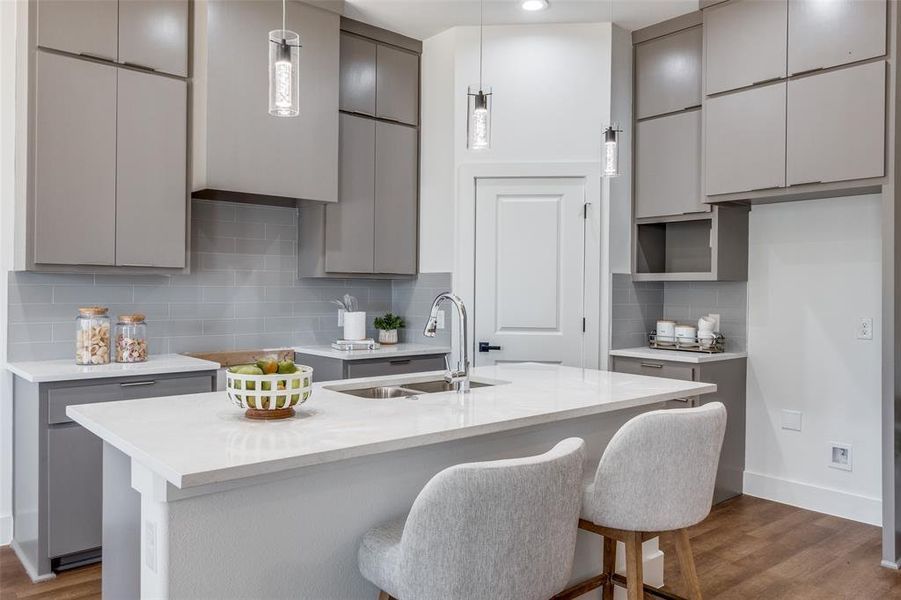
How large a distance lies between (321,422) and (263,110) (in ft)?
8.18

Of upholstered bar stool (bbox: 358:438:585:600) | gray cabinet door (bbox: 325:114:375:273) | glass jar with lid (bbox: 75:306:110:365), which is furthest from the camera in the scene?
gray cabinet door (bbox: 325:114:375:273)

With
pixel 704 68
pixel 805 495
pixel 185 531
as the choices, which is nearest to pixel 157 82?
pixel 185 531

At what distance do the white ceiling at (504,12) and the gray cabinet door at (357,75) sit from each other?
0.52 feet

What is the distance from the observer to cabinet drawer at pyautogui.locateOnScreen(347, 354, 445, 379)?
4.21 m

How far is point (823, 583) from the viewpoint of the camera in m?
3.10

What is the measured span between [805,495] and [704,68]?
2.63 metres

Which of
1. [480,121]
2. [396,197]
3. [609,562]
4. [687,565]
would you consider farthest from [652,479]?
[396,197]

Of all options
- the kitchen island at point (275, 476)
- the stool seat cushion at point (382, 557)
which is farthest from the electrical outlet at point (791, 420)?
the stool seat cushion at point (382, 557)

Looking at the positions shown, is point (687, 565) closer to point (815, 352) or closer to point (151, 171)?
point (815, 352)

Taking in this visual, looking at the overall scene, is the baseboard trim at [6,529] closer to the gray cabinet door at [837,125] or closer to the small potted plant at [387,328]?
the small potted plant at [387,328]

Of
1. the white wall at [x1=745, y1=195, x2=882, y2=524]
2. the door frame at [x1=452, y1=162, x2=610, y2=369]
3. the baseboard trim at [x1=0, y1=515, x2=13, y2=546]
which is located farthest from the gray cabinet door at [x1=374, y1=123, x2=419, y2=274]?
the baseboard trim at [x1=0, y1=515, x2=13, y2=546]

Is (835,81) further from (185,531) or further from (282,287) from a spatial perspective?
(185,531)

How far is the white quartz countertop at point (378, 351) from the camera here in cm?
418

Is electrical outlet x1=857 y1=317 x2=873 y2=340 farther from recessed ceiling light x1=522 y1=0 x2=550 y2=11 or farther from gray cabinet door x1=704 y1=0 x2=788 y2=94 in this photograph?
recessed ceiling light x1=522 y1=0 x2=550 y2=11
